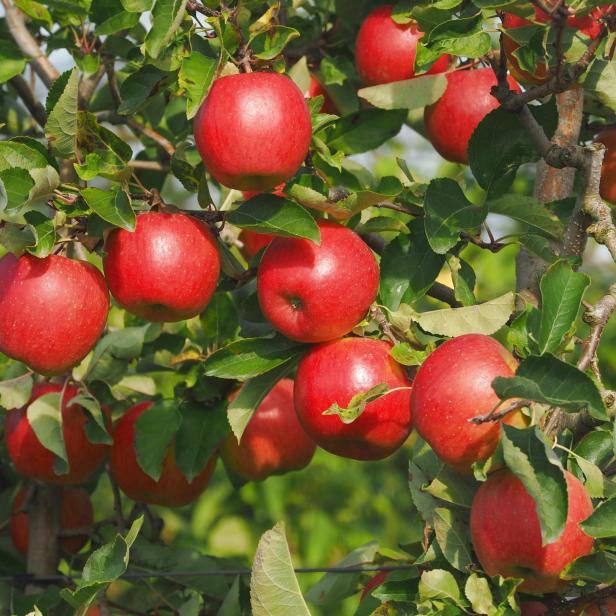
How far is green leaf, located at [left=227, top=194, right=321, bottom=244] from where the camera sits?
1.22 metres

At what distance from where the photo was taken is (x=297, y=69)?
1658 millimetres

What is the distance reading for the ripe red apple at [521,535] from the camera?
1048 millimetres

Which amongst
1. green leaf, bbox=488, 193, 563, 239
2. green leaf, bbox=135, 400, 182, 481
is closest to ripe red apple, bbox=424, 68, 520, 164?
green leaf, bbox=488, 193, 563, 239

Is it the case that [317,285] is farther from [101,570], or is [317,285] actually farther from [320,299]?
[101,570]

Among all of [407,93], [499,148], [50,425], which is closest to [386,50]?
[407,93]

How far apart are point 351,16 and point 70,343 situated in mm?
827

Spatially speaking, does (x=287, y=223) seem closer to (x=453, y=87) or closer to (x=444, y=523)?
(x=444, y=523)

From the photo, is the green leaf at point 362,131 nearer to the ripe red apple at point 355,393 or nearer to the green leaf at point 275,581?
the ripe red apple at point 355,393

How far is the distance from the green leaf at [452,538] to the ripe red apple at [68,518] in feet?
2.91

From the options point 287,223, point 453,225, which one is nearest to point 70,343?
point 287,223

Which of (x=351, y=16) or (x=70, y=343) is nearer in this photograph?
(x=70, y=343)

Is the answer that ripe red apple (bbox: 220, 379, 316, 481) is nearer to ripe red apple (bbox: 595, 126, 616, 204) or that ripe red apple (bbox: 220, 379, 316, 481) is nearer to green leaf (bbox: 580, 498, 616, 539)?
ripe red apple (bbox: 595, 126, 616, 204)

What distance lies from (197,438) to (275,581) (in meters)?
0.46

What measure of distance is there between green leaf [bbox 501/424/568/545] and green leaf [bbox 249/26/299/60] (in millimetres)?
578
